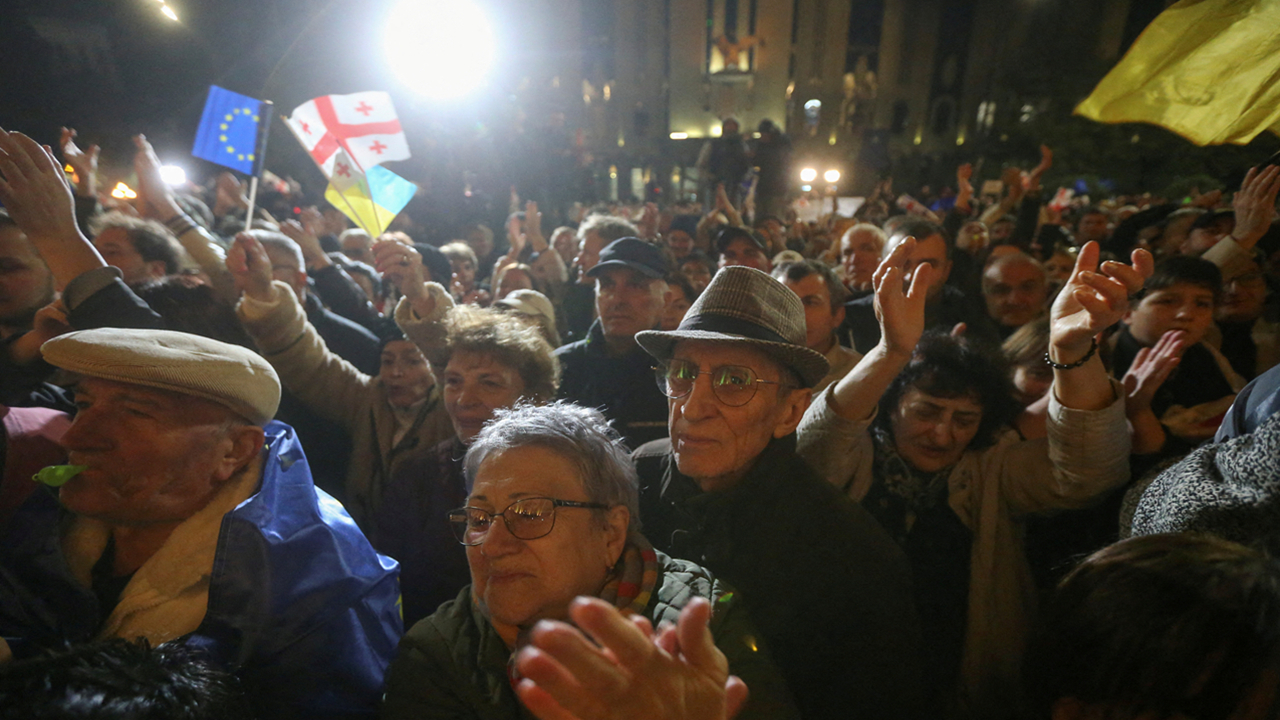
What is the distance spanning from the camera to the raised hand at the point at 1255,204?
3.14 metres

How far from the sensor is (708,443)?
184 centimetres

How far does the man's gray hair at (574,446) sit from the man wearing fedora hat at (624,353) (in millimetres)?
1308

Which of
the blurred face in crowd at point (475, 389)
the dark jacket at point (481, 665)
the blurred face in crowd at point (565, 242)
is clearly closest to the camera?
the dark jacket at point (481, 665)

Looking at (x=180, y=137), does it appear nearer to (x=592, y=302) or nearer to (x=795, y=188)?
(x=592, y=302)

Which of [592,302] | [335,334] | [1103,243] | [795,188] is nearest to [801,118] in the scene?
[795,188]

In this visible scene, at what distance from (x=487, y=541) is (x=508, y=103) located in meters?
Answer: 13.0

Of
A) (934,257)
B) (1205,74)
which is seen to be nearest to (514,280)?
(934,257)

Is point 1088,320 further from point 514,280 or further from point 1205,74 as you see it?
point 514,280

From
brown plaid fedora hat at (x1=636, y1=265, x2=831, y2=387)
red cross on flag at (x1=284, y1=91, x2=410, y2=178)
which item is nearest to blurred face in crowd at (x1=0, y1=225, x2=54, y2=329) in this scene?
red cross on flag at (x1=284, y1=91, x2=410, y2=178)

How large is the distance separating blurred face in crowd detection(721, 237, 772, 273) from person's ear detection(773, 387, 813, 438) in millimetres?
2570

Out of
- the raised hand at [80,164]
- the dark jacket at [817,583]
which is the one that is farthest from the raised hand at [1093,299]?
the raised hand at [80,164]

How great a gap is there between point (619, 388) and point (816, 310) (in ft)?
3.78

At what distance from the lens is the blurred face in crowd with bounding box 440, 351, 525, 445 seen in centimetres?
243

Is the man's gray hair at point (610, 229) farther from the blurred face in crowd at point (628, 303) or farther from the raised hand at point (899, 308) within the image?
the raised hand at point (899, 308)
